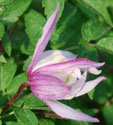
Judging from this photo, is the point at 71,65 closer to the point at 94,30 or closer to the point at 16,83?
the point at 16,83

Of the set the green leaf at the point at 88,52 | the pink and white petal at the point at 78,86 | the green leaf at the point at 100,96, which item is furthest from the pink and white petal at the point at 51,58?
the green leaf at the point at 100,96

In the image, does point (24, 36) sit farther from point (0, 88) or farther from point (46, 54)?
point (46, 54)

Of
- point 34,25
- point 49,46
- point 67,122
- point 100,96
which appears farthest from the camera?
point 100,96

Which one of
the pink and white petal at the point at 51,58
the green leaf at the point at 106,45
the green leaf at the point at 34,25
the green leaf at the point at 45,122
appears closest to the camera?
the pink and white petal at the point at 51,58

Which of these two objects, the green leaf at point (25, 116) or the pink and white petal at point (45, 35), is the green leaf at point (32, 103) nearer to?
the green leaf at point (25, 116)

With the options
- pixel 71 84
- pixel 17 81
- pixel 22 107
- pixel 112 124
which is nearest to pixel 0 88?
pixel 17 81

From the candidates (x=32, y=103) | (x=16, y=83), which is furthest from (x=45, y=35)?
(x=16, y=83)
